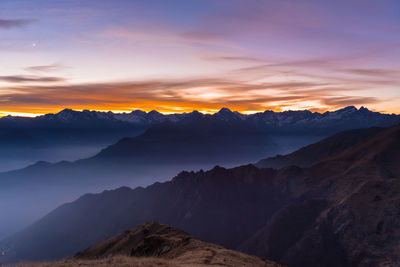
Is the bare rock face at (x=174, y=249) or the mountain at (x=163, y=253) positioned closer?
the mountain at (x=163, y=253)

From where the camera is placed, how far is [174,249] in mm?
52188

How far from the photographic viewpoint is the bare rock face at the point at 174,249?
128ft

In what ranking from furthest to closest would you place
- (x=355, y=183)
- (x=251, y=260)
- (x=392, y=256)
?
(x=355, y=183), (x=392, y=256), (x=251, y=260)

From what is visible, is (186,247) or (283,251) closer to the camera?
(186,247)

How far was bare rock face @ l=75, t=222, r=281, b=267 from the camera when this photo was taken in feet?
128

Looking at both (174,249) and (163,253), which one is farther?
(163,253)

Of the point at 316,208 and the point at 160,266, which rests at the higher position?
the point at 160,266

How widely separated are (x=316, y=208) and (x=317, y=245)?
3356 cm

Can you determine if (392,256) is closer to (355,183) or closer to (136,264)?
(355,183)

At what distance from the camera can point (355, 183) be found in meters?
189

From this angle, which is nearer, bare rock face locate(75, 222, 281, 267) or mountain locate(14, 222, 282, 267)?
mountain locate(14, 222, 282, 267)

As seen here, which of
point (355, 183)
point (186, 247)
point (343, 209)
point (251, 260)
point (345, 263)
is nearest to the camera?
point (251, 260)

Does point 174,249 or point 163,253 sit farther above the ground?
point 174,249

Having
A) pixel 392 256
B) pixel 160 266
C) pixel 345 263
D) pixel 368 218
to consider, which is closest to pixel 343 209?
pixel 368 218
